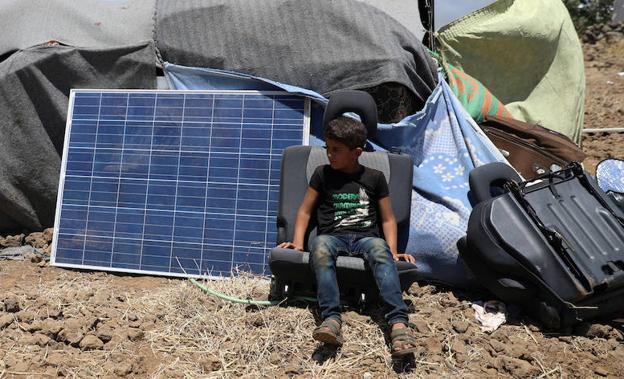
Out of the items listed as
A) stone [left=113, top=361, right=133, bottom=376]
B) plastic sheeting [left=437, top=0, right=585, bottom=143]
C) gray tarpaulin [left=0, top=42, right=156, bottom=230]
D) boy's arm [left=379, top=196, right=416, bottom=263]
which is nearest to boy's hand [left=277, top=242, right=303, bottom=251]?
boy's arm [left=379, top=196, right=416, bottom=263]

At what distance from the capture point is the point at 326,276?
3.27m

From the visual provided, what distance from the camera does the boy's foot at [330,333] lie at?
306cm

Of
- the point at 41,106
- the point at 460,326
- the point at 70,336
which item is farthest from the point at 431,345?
the point at 41,106

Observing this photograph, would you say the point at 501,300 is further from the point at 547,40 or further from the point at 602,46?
the point at 602,46

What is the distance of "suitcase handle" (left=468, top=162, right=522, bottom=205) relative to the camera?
4.01m

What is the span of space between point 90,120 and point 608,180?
392 cm

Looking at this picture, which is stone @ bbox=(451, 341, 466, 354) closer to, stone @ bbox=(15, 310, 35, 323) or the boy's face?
the boy's face

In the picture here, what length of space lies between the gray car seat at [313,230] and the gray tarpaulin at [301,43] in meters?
0.89

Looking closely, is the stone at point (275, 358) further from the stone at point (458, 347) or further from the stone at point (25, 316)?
the stone at point (25, 316)

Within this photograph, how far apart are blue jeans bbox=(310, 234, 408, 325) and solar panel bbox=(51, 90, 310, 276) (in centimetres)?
98

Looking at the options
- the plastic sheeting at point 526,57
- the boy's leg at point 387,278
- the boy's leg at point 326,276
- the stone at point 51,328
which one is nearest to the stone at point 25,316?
the stone at point 51,328

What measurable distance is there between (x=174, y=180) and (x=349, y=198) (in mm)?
1483

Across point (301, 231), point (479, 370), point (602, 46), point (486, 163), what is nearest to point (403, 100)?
point (486, 163)

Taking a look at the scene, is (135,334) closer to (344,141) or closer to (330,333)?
(330,333)
